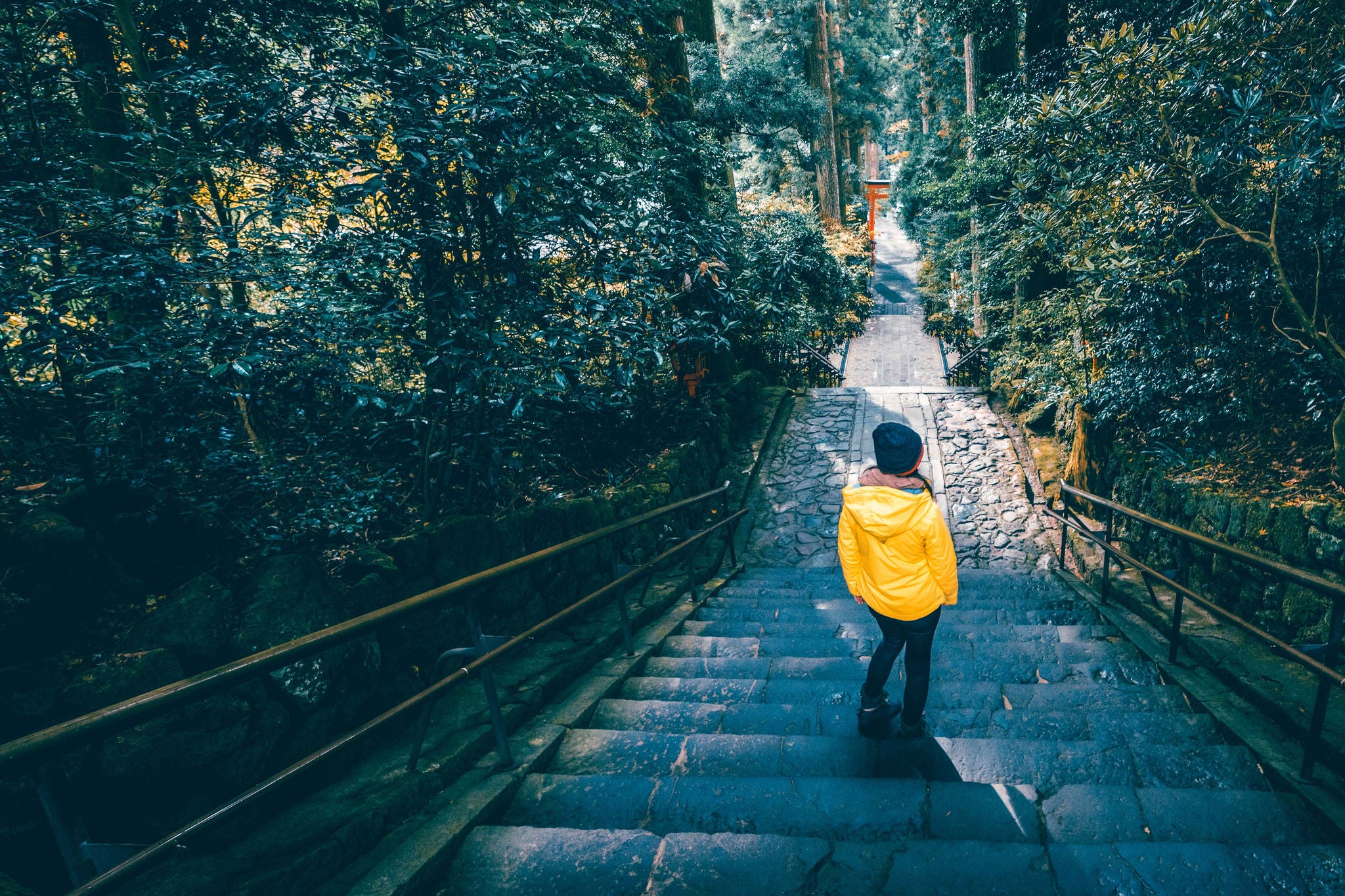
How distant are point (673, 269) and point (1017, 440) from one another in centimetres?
646

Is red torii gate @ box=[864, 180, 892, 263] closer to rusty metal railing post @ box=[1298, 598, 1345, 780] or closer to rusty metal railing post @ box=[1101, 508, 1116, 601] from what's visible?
rusty metal railing post @ box=[1101, 508, 1116, 601]

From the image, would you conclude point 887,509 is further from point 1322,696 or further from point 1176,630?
point 1176,630

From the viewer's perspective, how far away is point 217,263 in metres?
3.12

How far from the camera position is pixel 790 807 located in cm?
231

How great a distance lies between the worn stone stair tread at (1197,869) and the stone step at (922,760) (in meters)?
0.49

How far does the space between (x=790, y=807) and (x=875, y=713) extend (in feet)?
2.52

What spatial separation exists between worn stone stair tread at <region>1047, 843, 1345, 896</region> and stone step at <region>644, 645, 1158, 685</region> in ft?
5.62

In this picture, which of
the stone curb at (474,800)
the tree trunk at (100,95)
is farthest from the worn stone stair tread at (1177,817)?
the tree trunk at (100,95)

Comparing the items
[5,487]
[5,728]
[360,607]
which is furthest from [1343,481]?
[5,487]

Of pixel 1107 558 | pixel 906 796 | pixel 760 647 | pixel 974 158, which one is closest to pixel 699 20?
pixel 974 158

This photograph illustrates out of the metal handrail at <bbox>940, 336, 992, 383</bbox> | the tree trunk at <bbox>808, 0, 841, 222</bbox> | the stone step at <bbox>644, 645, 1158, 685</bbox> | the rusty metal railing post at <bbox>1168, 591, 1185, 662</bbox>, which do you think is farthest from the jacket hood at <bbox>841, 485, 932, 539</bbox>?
the tree trunk at <bbox>808, 0, 841, 222</bbox>

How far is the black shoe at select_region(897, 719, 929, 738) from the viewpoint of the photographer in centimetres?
288

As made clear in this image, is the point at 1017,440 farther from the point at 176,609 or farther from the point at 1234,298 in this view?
the point at 176,609

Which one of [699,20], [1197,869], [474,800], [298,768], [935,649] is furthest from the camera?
[699,20]
